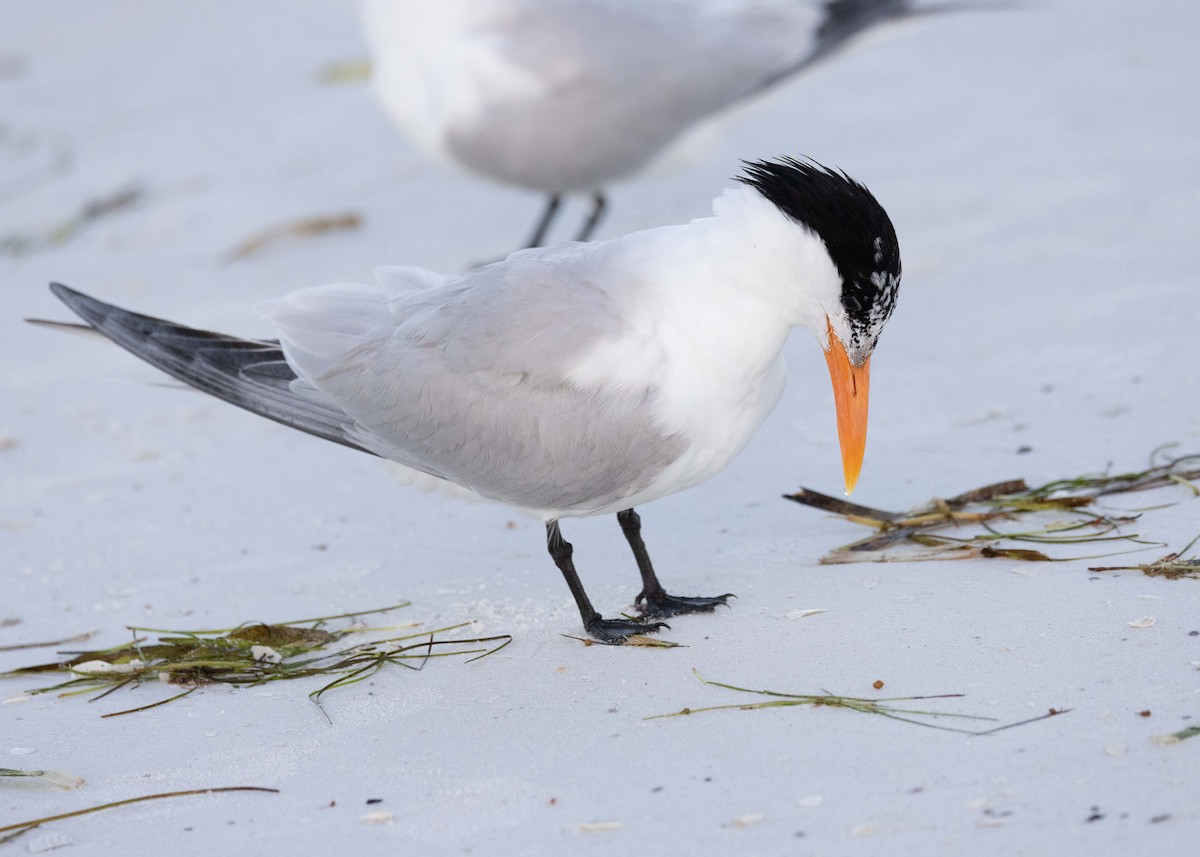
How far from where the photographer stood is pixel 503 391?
3.12m

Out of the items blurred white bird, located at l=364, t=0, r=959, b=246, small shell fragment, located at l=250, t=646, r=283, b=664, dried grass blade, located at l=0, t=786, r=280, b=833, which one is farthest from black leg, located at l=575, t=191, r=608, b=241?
dried grass blade, located at l=0, t=786, r=280, b=833

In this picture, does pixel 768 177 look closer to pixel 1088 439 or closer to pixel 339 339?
pixel 339 339

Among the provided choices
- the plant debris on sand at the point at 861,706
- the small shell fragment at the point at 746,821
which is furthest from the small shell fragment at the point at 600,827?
the plant debris on sand at the point at 861,706

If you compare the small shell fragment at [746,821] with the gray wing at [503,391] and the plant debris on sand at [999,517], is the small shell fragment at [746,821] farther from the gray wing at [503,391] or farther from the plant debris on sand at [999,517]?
the plant debris on sand at [999,517]

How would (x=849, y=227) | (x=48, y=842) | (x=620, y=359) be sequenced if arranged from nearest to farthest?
(x=48, y=842) → (x=849, y=227) → (x=620, y=359)

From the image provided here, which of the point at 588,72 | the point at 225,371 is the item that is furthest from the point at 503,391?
the point at 588,72

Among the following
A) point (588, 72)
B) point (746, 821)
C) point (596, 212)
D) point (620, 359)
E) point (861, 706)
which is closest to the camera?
point (746, 821)

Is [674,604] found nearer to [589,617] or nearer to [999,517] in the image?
[589,617]

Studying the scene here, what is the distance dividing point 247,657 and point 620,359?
3.64 feet

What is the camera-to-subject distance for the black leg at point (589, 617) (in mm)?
3119

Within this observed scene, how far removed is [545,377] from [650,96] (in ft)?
9.15

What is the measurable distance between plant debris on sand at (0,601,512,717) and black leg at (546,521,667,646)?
0.64 feet

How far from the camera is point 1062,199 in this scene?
18.0 feet

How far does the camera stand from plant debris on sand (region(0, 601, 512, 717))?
309 cm
